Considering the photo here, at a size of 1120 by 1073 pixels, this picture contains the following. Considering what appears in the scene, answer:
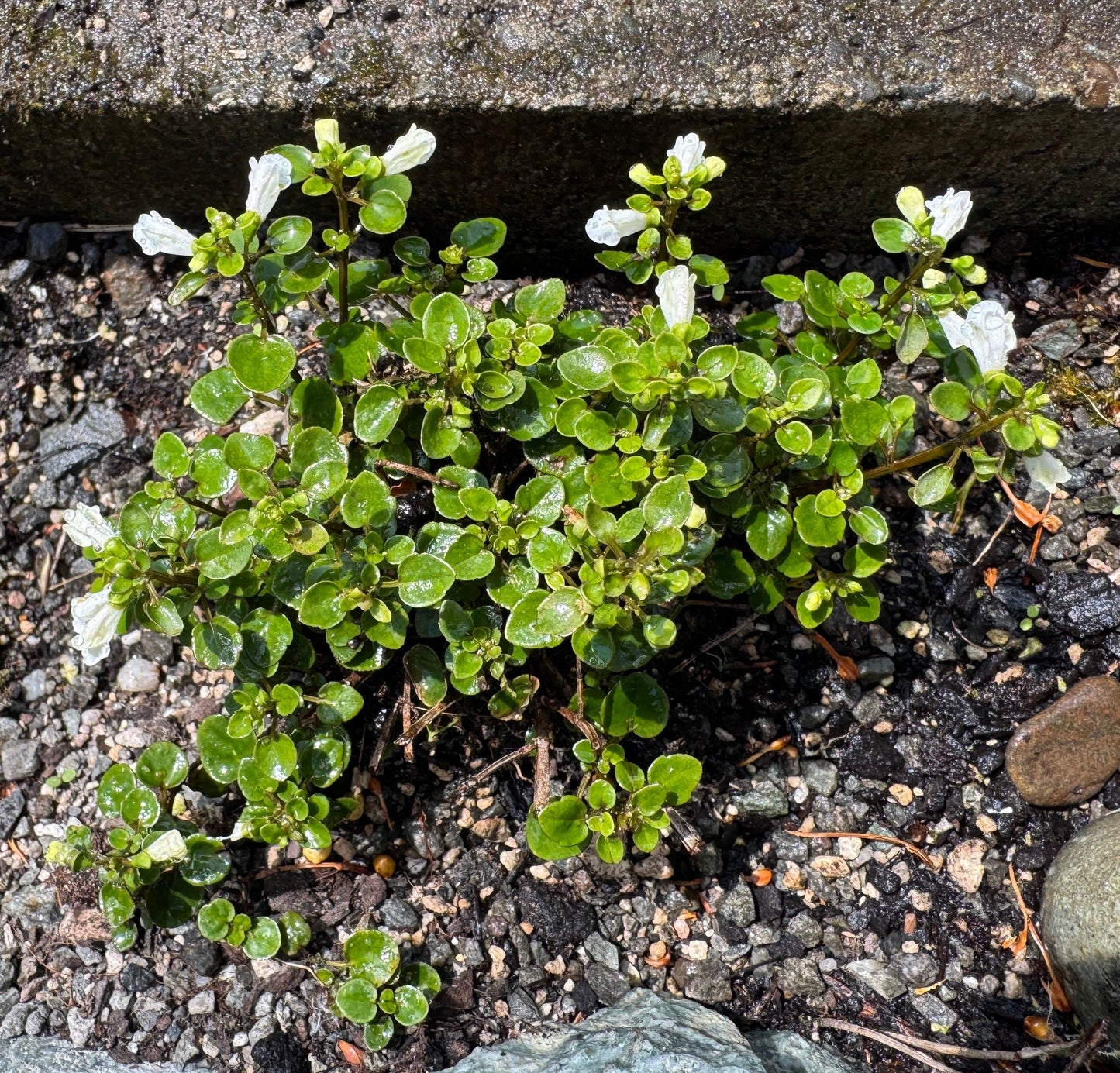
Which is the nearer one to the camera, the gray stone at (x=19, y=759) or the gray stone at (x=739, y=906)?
the gray stone at (x=739, y=906)

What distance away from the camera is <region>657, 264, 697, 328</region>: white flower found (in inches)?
78.0

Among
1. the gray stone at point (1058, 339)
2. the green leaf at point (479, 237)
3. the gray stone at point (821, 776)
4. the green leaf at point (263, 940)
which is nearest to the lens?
the green leaf at point (479, 237)

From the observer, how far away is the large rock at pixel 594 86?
2518 millimetres

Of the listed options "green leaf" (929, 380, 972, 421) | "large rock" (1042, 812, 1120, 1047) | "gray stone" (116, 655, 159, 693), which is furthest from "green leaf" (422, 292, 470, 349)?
"large rock" (1042, 812, 1120, 1047)

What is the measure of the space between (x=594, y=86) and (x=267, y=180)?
2.97 feet

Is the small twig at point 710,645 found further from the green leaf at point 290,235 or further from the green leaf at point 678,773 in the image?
the green leaf at point 290,235


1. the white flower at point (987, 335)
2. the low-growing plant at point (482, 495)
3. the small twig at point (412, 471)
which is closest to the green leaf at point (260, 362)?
the low-growing plant at point (482, 495)

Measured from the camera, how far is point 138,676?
2.74 metres

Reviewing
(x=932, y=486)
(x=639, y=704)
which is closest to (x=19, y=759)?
(x=639, y=704)

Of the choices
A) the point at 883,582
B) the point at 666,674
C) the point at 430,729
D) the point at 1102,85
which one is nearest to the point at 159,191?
the point at 430,729

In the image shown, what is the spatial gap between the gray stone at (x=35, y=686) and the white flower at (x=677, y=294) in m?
1.87

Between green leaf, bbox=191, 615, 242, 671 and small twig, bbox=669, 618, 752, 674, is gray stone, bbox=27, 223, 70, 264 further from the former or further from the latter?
small twig, bbox=669, 618, 752, 674

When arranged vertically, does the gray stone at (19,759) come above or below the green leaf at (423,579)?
below

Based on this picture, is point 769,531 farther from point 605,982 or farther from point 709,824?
point 605,982
